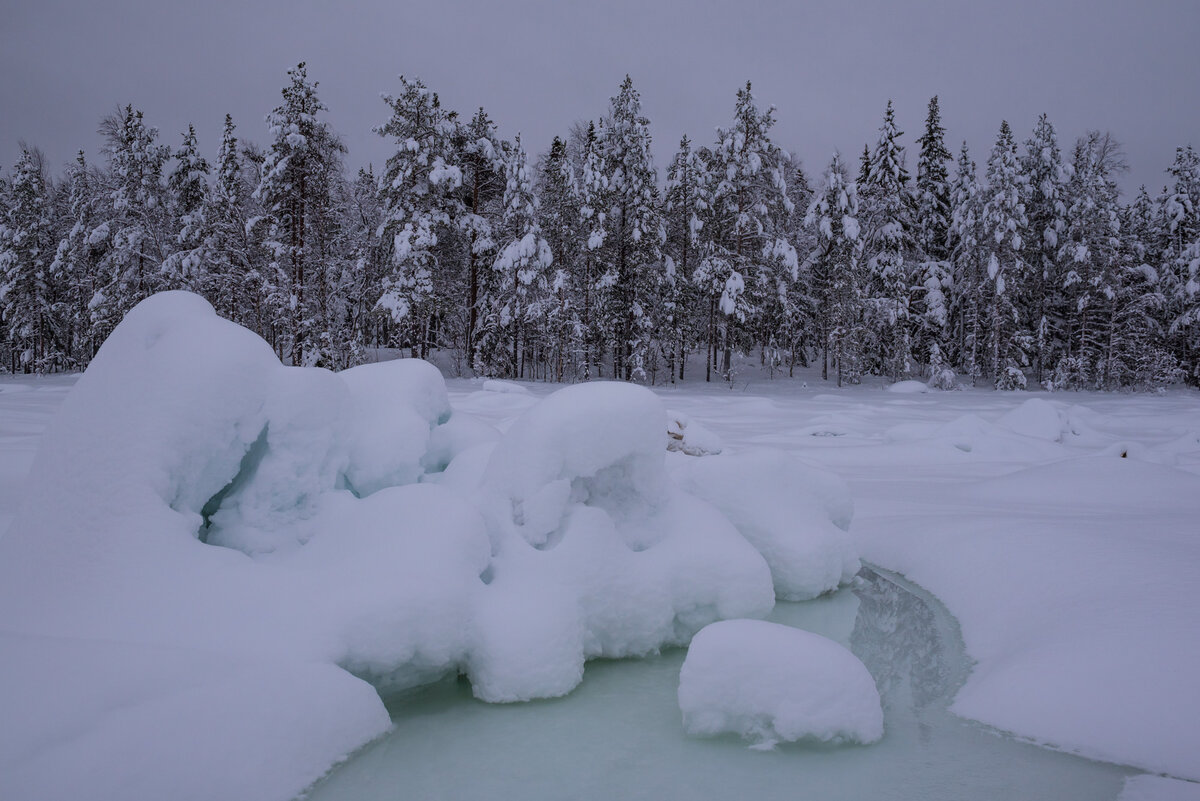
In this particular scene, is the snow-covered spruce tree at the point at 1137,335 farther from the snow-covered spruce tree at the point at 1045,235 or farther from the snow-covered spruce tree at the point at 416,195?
the snow-covered spruce tree at the point at 416,195

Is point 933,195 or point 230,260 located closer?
point 230,260

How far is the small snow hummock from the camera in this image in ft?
11.9

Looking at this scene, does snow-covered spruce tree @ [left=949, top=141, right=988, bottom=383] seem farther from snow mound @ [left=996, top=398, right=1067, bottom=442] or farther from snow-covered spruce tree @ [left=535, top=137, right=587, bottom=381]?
snow-covered spruce tree @ [left=535, top=137, right=587, bottom=381]

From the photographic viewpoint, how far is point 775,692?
364cm

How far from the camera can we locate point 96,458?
3.91 metres

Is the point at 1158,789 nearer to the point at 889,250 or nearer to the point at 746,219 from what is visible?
the point at 746,219

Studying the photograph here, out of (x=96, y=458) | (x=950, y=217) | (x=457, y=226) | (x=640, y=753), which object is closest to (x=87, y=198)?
(x=457, y=226)

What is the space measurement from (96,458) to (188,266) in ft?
83.2

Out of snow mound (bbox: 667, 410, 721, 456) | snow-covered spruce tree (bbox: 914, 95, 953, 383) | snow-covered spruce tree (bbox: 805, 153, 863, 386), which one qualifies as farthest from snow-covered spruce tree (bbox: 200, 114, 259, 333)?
snow-covered spruce tree (bbox: 914, 95, 953, 383)

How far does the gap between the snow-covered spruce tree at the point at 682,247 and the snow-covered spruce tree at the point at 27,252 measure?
28.3 metres

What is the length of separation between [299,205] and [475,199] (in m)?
6.51

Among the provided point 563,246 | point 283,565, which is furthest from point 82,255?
point 283,565

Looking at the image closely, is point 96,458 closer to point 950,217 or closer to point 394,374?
point 394,374

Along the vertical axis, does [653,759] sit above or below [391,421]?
below
